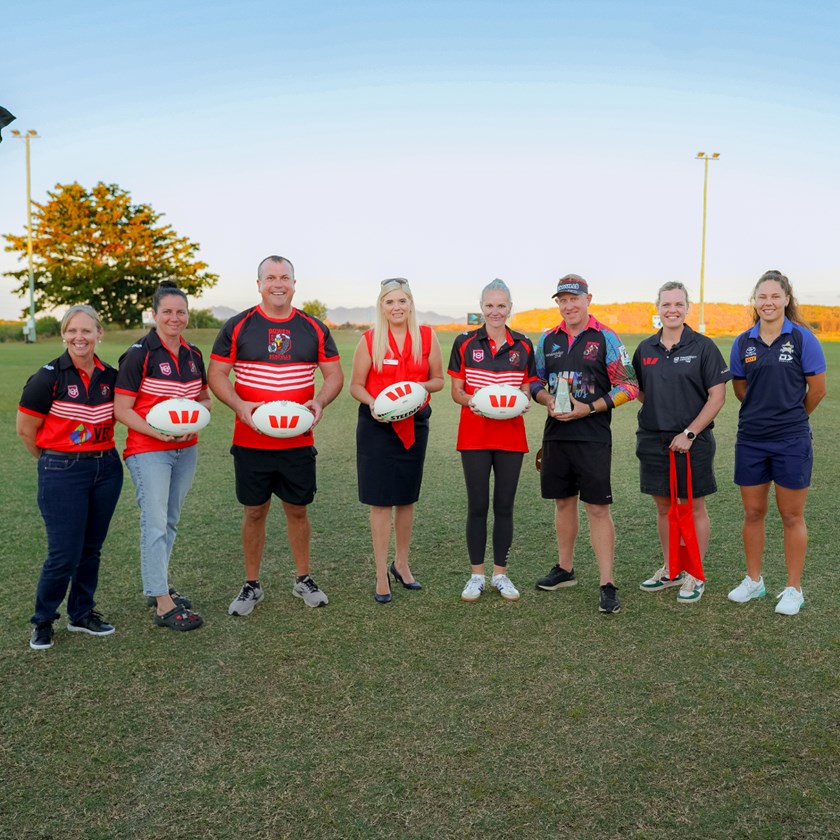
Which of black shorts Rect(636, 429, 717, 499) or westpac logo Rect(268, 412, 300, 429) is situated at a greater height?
westpac logo Rect(268, 412, 300, 429)

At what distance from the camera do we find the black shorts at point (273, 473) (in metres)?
4.58

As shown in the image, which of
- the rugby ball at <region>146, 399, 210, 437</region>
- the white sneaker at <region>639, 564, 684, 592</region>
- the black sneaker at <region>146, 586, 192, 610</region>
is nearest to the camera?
the rugby ball at <region>146, 399, 210, 437</region>

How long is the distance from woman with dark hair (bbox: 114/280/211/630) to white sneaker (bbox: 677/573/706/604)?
9.13ft

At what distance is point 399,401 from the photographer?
457 centimetres

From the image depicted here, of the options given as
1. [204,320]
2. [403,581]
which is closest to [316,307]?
[204,320]

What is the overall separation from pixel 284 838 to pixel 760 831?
5.12 ft

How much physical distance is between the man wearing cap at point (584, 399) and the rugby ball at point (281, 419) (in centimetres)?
140

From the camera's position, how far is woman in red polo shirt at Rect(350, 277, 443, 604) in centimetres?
476

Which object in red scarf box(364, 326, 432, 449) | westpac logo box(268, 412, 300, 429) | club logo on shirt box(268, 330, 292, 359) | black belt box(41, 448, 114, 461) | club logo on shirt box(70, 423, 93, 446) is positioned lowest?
black belt box(41, 448, 114, 461)

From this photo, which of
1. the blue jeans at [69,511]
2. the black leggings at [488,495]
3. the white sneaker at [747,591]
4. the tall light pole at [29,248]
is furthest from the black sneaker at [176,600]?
the tall light pole at [29,248]

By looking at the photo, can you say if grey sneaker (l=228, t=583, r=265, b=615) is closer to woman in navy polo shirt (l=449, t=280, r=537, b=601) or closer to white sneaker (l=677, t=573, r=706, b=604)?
woman in navy polo shirt (l=449, t=280, r=537, b=601)

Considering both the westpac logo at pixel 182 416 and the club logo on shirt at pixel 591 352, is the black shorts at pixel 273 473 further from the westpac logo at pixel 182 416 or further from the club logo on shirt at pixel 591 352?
the club logo on shirt at pixel 591 352

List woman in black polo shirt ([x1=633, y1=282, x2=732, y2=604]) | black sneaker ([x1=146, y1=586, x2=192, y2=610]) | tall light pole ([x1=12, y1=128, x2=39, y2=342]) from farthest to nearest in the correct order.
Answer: tall light pole ([x1=12, y1=128, x2=39, y2=342])
woman in black polo shirt ([x1=633, y1=282, x2=732, y2=604])
black sneaker ([x1=146, y1=586, x2=192, y2=610])

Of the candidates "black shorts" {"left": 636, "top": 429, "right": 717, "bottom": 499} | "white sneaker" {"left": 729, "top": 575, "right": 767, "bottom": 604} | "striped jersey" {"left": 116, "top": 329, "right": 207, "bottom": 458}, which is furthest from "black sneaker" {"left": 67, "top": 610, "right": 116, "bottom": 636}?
"white sneaker" {"left": 729, "top": 575, "right": 767, "bottom": 604}
